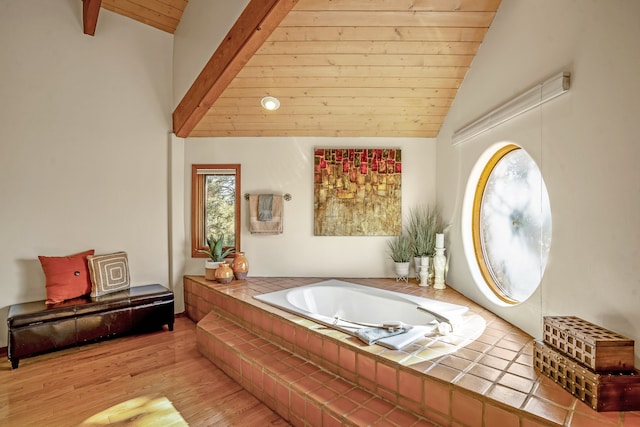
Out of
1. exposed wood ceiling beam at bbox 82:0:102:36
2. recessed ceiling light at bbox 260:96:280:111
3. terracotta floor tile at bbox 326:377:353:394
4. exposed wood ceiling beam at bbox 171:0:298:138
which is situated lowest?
terracotta floor tile at bbox 326:377:353:394

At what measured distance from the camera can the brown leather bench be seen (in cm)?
258

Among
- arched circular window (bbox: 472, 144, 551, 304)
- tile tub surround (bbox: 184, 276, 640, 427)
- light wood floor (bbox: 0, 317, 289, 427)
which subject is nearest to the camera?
tile tub surround (bbox: 184, 276, 640, 427)

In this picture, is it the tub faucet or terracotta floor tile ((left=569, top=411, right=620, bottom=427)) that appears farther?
the tub faucet

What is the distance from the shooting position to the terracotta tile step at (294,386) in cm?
162

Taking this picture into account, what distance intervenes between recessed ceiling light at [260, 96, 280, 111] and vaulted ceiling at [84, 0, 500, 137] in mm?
45

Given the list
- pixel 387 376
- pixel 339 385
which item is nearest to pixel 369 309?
pixel 339 385

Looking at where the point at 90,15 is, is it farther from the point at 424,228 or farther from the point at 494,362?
the point at 494,362

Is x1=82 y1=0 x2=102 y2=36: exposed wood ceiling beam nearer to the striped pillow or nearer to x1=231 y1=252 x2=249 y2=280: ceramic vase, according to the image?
the striped pillow

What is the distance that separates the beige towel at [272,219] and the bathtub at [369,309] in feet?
2.57

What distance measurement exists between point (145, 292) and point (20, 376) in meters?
1.02

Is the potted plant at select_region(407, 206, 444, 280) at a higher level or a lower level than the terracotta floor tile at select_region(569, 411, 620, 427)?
higher

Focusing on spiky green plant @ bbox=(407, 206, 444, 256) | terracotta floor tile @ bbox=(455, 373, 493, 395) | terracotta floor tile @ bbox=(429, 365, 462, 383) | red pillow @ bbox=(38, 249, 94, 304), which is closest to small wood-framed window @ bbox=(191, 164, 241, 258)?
red pillow @ bbox=(38, 249, 94, 304)

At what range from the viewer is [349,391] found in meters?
1.81

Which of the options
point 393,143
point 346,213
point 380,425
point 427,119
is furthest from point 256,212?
point 380,425
